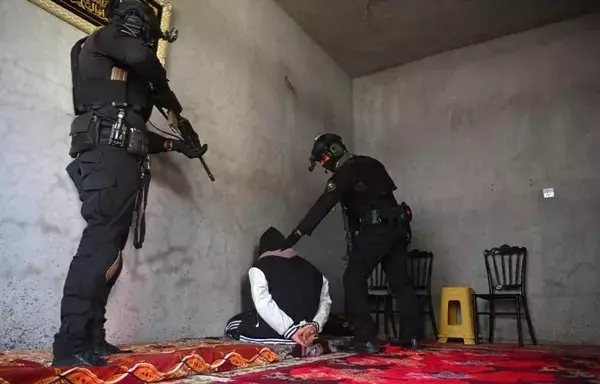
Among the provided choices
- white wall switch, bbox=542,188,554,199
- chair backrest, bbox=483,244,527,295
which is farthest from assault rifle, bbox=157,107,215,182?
white wall switch, bbox=542,188,554,199

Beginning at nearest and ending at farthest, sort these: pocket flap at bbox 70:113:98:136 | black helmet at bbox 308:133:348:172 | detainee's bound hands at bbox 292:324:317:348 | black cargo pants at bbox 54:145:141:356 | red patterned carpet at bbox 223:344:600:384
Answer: black cargo pants at bbox 54:145:141:356
red patterned carpet at bbox 223:344:600:384
pocket flap at bbox 70:113:98:136
detainee's bound hands at bbox 292:324:317:348
black helmet at bbox 308:133:348:172

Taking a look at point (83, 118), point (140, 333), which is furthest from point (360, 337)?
point (83, 118)

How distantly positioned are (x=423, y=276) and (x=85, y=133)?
12.8ft

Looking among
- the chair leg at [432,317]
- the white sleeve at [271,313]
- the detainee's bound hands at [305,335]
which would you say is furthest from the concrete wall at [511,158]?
the white sleeve at [271,313]

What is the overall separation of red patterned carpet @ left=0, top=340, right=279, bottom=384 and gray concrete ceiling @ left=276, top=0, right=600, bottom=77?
366cm

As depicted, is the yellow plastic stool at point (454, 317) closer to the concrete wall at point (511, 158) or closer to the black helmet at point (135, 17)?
the concrete wall at point (511, 158)

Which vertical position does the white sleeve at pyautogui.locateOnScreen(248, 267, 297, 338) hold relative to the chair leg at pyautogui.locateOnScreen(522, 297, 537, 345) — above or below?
above

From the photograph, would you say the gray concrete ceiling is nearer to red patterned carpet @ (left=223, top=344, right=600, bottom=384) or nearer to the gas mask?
the gas mask

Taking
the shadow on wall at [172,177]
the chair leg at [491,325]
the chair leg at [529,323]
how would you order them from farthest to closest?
the chair leg at [491,325]
the chair leg at [529,323]
the shadow on wall at [172,177]

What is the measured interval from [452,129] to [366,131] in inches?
42.3

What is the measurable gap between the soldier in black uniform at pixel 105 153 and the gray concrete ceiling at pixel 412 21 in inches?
119

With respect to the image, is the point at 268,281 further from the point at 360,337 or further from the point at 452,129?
the point at 452,129

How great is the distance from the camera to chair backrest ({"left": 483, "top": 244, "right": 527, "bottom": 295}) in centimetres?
454

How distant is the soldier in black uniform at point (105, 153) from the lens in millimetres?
1669
